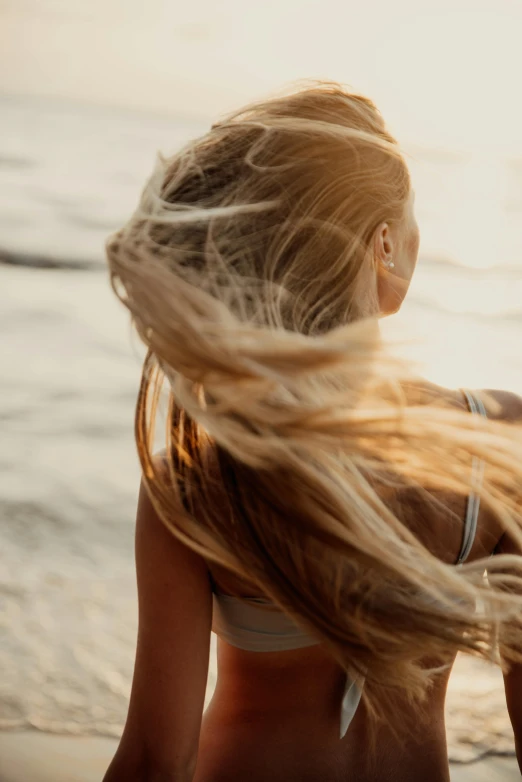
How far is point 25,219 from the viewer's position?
23.4 ft

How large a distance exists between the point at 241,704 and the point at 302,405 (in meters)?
0.46

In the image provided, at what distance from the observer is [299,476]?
1023mm

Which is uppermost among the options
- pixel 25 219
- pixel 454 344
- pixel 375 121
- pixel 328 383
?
pixel 375 121

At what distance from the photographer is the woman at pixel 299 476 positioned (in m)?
1.00

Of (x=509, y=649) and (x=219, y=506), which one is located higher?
(x=219, y=506)

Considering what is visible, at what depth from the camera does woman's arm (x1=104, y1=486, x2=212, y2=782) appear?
111 cm

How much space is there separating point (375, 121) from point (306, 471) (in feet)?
1.59

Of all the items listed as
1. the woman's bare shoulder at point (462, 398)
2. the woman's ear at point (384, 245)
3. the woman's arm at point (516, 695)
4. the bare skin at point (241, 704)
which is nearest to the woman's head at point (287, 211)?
the woman's ear at point (384, 245)

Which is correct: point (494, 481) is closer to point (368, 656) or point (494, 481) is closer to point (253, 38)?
point (368, 656)

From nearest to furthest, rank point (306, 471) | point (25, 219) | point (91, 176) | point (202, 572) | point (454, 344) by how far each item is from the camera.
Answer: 1. point (306, 471)
2. point (202, 572)
3. point (454, 344)
4. point (25, 219)
5. point (91, 176)

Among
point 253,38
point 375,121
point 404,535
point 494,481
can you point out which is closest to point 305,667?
point 404,535

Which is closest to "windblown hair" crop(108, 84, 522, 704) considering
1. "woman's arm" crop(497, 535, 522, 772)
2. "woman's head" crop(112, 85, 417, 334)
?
"woman's head" crop(112, 85, 417, 334)

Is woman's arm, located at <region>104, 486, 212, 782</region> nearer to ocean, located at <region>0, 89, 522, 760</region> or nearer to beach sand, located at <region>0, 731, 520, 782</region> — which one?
ocean, located at <region>0, 89, 522, 760</region>

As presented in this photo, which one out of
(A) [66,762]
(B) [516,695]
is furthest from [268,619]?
(A) [66,762]
